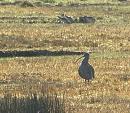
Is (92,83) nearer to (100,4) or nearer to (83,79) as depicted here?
(83,79)

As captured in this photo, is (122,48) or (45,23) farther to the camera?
(45,23)

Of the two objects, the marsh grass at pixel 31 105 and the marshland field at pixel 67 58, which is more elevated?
the marsh grass at pixel 31 105

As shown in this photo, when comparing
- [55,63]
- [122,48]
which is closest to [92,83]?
[55,63]

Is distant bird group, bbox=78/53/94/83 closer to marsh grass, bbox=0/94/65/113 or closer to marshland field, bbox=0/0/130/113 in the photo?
marshland field, bbox=0/0/130/113

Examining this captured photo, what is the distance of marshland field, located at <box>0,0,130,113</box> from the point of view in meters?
17.3

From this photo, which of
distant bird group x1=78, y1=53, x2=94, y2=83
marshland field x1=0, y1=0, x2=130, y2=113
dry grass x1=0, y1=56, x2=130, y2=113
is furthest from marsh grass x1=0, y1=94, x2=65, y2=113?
distant bird group x1=78, y1=53, x2=94, y2=83

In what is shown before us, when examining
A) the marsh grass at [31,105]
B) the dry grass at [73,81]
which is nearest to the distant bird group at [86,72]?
the dry grass at [73,81]

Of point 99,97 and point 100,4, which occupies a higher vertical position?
point 99,97

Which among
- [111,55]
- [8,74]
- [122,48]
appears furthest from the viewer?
[122,48]

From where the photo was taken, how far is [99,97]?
58.5 ft

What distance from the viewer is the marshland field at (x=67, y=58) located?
17345mm

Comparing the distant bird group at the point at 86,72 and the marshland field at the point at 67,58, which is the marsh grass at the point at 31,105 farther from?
the distant bird group at the point at 86,72

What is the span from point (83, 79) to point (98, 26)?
1976cm

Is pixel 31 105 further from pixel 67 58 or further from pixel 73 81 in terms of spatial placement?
pixel 67 58
